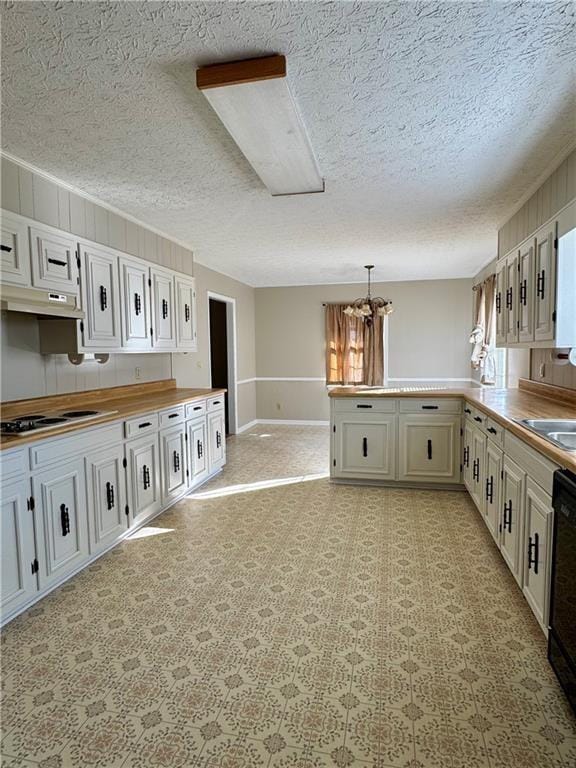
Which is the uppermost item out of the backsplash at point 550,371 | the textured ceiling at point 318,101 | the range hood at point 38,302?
the textured ceiling at point 318,101

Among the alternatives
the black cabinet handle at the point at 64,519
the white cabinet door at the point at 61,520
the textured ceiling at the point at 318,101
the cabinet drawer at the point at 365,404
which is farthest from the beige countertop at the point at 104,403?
the textured ceiling at the point at 318,101

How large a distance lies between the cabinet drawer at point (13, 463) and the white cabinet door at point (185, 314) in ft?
7.85

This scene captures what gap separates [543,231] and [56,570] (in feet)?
12.2

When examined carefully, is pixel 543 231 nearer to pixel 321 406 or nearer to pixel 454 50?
pixel 454 50

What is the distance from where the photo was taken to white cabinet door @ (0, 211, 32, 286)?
7.95ft

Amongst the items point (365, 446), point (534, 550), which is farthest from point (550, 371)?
point (534, 550)

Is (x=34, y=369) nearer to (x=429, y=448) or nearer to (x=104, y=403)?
(x=104, y=403)

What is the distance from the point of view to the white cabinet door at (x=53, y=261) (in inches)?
104

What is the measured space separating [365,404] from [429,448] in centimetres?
73

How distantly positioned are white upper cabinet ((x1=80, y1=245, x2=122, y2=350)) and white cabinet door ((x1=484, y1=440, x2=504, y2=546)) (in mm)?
2946

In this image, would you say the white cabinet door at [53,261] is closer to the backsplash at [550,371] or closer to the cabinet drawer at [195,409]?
the cabinet drawer at [195,409]

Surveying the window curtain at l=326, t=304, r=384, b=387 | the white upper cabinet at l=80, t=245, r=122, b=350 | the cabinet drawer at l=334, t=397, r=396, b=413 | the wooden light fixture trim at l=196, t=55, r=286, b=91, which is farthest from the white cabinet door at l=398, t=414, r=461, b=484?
the window curtain at l=326, t=304, r=384, b=387

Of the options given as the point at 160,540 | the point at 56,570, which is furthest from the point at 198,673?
the point at 160,540

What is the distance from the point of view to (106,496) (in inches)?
111
